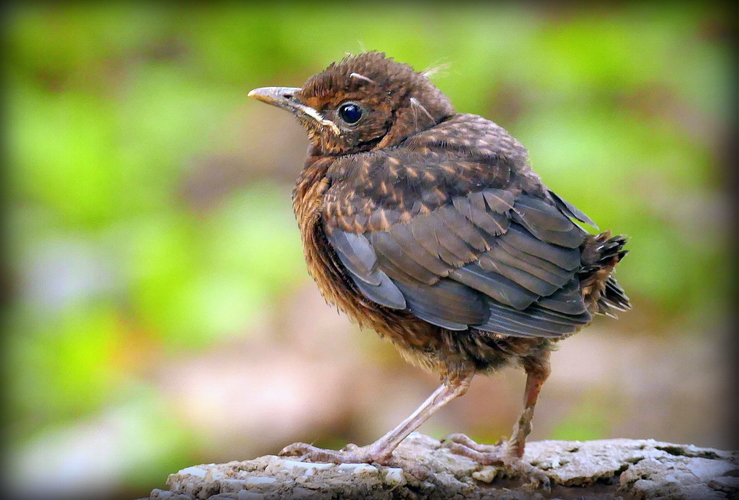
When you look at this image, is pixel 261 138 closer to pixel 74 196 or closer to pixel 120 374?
pixel 74 196

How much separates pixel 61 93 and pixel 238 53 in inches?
50.8

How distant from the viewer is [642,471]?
3.14 m

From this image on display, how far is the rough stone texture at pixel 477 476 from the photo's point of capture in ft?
9.36

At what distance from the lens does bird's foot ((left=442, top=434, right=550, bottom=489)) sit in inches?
125

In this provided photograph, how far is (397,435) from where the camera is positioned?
120 inches

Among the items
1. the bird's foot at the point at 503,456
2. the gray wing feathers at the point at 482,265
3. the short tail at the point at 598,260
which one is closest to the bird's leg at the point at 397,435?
the gray wing feathers at the point at 482,265

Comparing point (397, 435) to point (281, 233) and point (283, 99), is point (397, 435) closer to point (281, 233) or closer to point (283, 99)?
point (283, 99)

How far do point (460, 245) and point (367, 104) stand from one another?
69 centimetres

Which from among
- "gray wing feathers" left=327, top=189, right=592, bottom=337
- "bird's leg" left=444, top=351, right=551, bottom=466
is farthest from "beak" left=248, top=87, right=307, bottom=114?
"bird's leg" left=444, top=351, right=551, bottom=466

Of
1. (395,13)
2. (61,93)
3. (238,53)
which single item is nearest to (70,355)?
(61,93)

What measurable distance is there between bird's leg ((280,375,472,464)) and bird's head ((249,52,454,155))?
3.05ft

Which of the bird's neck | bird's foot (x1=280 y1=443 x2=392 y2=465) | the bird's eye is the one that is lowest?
bird's foot (x1=280 y1=443 x2=392 y2=465)

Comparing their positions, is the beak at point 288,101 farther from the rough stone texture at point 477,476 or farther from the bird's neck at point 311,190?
the rough stone texture at point 477,476

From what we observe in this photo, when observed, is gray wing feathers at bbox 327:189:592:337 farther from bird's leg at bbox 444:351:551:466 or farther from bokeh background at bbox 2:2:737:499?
bokeh background at bbox 2:2:737:499
